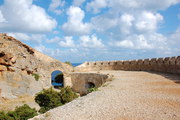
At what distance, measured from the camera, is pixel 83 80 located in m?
19.3

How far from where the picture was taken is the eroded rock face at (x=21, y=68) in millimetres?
16344

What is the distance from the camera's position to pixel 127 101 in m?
5.98

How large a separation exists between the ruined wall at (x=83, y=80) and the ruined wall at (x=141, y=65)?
2366 mm

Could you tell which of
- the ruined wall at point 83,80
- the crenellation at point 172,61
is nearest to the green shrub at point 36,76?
the ruined wall at point 83,80

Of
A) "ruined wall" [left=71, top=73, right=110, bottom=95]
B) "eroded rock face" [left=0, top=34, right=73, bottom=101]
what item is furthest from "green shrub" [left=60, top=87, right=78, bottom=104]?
"eroded rock face" [left=0, top=34, right=73, bottom=101]

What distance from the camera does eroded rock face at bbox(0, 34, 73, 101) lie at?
16.3m

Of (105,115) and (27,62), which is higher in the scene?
(27,62)

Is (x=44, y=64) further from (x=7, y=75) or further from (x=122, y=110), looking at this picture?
(x=122, y=110)

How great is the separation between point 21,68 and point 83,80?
6404mm

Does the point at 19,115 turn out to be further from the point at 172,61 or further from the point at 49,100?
the point at 172,61

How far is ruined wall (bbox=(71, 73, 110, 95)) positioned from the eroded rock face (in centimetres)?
106

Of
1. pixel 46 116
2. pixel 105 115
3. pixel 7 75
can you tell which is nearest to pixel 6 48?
pixel 7 75

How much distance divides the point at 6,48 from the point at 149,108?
1527 cm

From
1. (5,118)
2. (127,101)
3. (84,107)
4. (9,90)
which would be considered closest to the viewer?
(84,107)
